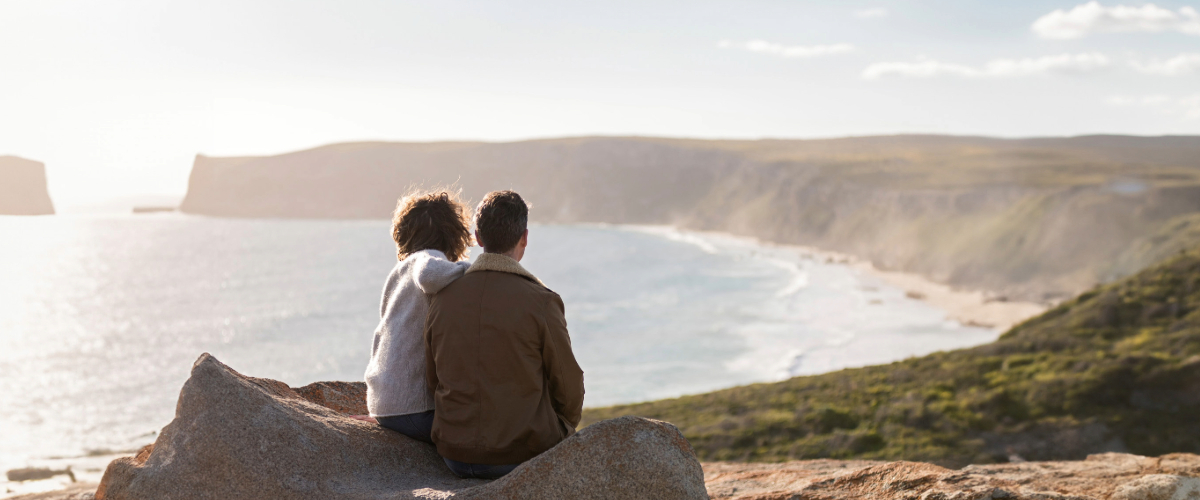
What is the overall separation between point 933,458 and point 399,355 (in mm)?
13970

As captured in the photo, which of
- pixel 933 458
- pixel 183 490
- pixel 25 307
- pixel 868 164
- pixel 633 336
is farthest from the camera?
pixel 868 164

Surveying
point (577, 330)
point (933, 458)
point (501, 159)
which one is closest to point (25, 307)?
point (577, 330)

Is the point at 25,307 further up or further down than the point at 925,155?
further down

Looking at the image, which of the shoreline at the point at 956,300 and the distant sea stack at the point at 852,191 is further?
the distant sea stack at the point at 852,191

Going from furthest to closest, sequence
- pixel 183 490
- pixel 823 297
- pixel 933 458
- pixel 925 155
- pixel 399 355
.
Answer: pixel 925 155
pixel 823 297
pixel 933 458
pixel 399 355
pixel 183 490

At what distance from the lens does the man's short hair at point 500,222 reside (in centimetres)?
394

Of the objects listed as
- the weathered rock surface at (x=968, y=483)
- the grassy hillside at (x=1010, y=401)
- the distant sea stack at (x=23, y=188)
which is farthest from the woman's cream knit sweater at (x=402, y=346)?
the grassy hillside at (x=1010, y=401)

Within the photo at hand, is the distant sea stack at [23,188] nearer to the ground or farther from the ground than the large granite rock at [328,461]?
farther from the ground

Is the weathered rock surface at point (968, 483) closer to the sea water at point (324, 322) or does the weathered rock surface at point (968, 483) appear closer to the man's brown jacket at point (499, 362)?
the man's brown jacket at point (499, 362)

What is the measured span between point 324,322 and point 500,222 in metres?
59.0

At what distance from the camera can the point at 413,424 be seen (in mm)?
4559

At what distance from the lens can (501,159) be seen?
16325 cm

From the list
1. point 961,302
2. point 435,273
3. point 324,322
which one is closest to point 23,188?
point 435,273

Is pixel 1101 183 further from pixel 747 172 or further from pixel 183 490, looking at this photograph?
pixel 183 490
